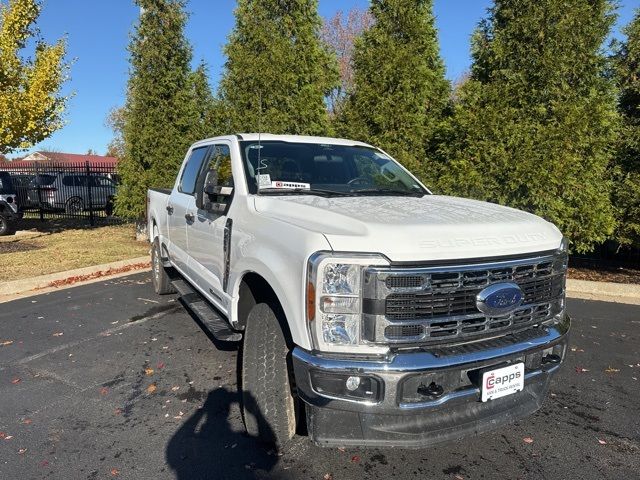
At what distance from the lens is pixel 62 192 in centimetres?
1742

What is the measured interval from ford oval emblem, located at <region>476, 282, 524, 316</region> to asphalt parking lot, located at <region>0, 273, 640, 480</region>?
1013mm

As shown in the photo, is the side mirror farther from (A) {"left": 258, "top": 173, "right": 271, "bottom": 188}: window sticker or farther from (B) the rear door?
(B) the rear door

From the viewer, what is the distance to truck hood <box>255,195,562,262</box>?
2441mm

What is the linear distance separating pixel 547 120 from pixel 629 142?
1.75 metres

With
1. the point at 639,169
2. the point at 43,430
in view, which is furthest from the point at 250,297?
the point at 639,169

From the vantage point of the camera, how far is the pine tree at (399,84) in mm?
→ 8609

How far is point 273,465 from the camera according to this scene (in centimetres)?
287

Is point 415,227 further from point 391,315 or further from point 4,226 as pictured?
point 4,226

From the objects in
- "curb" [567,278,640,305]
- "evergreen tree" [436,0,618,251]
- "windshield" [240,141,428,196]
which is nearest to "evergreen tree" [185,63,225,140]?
"evergreen tree" [436,0,618,251]

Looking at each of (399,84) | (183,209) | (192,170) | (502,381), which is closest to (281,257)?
(502,381)

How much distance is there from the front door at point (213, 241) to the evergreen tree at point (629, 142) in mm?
6776

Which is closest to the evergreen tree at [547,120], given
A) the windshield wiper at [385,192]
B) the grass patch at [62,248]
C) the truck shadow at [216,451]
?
the windshield wiper at [385,192]

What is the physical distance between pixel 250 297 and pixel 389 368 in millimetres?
1415

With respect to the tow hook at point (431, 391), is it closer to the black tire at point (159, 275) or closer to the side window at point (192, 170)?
the side window at point (192, 170)
